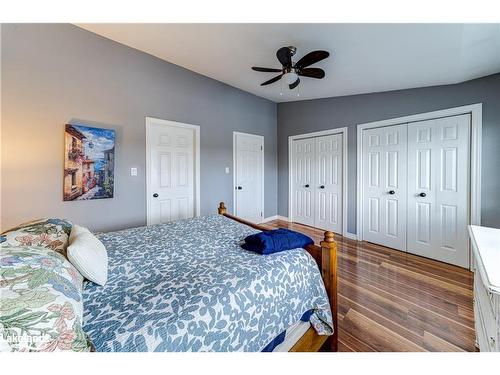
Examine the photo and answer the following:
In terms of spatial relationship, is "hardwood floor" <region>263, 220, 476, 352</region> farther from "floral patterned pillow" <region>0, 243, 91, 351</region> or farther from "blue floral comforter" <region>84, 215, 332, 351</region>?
"floral patterned pillow" <region>0, 243, 91, 351</region>

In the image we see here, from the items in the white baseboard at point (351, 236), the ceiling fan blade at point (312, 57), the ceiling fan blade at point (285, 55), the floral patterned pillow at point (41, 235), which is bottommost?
the white baseboard at point (351, 236)

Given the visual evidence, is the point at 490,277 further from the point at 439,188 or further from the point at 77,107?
the point at 77,107

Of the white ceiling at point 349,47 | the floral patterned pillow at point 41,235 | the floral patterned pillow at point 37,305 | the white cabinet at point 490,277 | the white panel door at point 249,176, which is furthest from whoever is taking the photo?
the white panel door at point 249,176

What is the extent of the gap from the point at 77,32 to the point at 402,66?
144 inches

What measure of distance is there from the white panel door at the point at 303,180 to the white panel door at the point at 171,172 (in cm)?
221

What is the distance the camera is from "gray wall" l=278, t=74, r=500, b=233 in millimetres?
2385

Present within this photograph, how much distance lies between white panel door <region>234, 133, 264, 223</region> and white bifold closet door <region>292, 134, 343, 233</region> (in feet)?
2.44

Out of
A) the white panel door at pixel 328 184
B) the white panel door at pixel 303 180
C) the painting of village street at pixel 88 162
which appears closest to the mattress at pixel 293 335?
the painting of village street at pixel 88 162

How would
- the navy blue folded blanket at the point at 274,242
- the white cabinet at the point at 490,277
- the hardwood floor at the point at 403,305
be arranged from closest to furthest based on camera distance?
the white cabinet at the point at 490,277 → the navy blue folded blanket at the point at 274,242 → the hardwood floor at the point at 403,305

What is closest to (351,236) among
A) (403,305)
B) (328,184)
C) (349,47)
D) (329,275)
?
(328,184)

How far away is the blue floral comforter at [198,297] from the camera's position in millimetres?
761

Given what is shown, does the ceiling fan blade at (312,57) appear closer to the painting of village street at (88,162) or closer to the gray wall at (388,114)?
the gray wall at (388,114)

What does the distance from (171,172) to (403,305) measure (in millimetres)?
3152

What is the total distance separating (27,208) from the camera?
2129 millimetres
